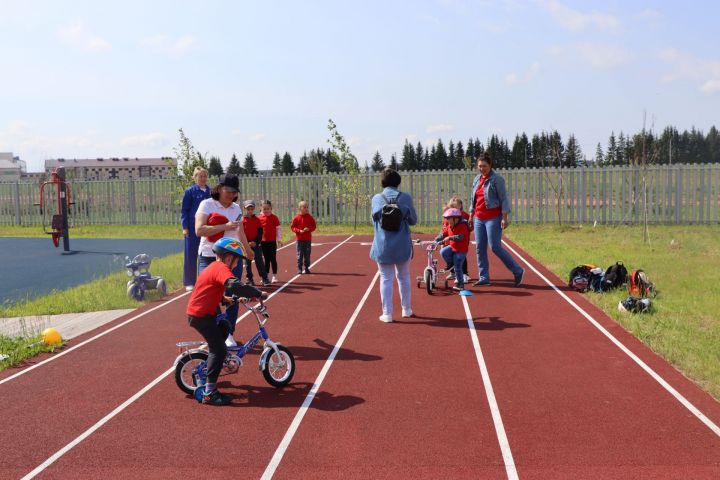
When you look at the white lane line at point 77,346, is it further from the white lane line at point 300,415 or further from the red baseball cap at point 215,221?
the white lane line at point 300,415

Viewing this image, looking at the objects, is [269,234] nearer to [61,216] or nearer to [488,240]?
[488,240]

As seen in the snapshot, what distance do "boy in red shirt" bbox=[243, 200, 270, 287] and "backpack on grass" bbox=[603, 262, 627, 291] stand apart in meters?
5.88

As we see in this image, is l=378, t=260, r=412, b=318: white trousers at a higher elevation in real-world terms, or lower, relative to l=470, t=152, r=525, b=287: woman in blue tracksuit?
lower

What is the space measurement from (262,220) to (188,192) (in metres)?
2.54

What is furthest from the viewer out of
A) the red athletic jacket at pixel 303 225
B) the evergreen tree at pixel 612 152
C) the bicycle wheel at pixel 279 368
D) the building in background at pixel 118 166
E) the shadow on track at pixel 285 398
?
the building in background at pixel 118 166

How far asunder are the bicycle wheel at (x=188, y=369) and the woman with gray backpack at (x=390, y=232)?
307 centimetres

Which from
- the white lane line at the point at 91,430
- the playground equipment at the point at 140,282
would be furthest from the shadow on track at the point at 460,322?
the playground equipment at the point at 140,282

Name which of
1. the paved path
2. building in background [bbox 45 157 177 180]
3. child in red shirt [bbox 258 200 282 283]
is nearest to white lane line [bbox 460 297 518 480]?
child in red shirt [bbox 258 200 282 283]

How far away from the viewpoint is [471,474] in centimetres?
407

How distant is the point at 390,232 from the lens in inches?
323

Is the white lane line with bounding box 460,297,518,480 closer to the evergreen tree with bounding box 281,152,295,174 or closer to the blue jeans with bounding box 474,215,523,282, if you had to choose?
the blue jeans with bounding box 474,215,523,282

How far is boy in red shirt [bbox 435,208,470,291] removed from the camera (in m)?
10.3

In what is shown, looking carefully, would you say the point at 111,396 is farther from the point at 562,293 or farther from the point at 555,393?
the point at 562,293

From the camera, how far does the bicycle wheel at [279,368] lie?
18.9 ft
